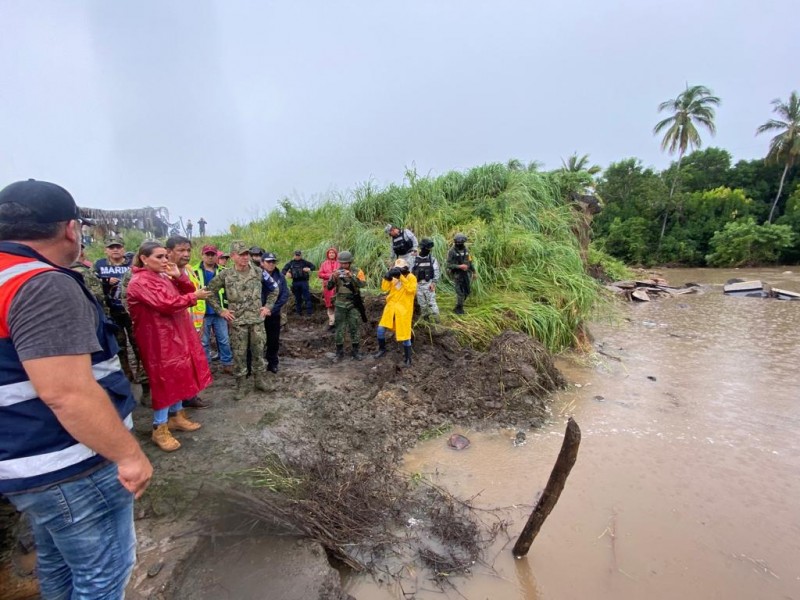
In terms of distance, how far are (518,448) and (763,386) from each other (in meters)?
4.45

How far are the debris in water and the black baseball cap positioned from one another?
365 cm

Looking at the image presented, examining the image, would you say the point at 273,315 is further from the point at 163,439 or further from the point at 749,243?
the point at 749,243

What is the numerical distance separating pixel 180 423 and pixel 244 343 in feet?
3.23

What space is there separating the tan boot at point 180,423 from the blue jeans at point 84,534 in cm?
207

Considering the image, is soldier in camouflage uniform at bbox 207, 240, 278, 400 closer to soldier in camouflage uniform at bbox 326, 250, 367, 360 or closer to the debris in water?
soldier in camouflage uniform at bbox 326, 250, 367, 360

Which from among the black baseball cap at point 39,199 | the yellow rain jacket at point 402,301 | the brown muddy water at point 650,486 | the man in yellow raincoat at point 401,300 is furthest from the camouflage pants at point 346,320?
the black baseball cap at point 39,199

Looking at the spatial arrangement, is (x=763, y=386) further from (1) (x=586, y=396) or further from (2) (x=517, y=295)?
Result: (2) (x=517, y=295)

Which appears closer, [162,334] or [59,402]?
[59,402]

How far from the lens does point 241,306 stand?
160 inches

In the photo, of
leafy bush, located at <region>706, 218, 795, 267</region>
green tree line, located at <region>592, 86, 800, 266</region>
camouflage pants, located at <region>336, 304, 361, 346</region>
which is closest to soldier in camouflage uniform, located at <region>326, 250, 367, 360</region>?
camouflage pants, located at <region>336, 304, 361, 346</region>

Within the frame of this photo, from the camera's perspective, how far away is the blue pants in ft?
24.6

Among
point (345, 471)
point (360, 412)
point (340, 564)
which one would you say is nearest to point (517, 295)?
point (360, 412)

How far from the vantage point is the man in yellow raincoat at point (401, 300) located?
5.20 m

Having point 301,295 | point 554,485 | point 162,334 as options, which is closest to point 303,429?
point 162,334
